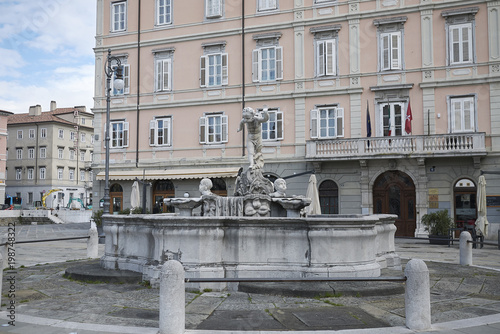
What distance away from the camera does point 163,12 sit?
29.7 meters

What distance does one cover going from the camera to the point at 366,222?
8.48m

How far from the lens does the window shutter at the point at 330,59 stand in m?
25.6

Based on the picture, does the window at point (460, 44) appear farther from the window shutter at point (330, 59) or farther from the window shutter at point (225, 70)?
the window shutter at point (225, 70)

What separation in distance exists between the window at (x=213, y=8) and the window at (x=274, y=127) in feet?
22.8

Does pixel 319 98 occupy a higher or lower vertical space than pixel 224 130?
higher

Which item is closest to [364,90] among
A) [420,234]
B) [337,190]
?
[337,190]

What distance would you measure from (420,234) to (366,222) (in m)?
15.8

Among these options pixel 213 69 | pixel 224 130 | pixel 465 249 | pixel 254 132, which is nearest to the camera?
pixel 254 132

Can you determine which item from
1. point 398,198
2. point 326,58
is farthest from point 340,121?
point 398,198

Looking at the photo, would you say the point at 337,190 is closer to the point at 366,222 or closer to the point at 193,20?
the point at 193,20

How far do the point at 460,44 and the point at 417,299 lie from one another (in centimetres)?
2089

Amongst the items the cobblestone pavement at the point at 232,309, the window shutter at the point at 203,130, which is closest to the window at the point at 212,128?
the window shutter at the point at 203,130

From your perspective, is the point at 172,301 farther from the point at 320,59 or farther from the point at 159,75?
the point at 159,75

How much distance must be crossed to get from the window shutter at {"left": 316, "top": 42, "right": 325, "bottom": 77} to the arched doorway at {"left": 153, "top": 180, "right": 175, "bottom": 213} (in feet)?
35.4
